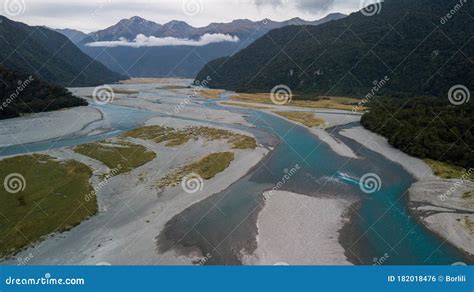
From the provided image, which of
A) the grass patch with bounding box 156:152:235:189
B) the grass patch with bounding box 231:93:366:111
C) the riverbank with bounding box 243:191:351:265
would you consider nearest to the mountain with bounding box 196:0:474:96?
the grass patch with bounding box 231:93:366:111

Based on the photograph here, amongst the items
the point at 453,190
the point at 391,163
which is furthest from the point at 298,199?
the point at 391,163

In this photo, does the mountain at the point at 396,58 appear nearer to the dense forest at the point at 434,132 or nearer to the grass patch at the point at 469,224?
the dense forest at the point at 434,132

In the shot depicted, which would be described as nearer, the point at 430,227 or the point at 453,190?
the point at 430,227

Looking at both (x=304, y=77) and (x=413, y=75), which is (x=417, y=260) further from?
(x=304, y=77)

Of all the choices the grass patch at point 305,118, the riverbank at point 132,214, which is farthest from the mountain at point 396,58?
the riverbank at point 132,214

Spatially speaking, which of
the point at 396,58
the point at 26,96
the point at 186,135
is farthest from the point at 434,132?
the point at 396,58

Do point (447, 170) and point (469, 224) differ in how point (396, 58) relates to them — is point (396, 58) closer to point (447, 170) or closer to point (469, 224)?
point (447, 170)
